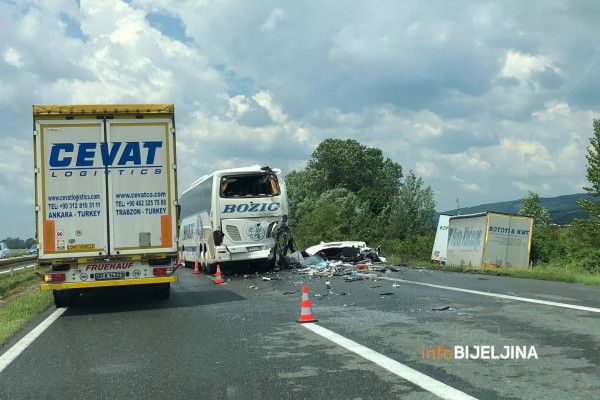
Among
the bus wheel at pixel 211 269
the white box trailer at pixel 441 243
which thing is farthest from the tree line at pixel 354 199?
the bus wheel at pixel 211 269

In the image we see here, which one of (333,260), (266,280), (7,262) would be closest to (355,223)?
(7,262)

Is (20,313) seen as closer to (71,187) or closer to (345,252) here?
(71,187)

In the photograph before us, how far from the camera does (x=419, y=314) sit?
920 centimetres

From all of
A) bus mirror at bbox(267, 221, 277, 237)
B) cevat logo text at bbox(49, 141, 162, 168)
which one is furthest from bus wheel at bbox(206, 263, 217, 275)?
cevat logo text at bbox(49, 141, 162, 168)

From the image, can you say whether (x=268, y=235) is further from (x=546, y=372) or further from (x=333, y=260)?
(x=546, y=372)

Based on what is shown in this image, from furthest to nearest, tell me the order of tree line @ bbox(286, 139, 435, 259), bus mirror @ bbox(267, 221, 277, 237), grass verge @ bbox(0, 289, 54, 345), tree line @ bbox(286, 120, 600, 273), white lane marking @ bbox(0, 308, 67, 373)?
1. tree line @ bbox(286, 139, 435, 259)
2. tree line @ bbox(286, 120, 600, 273)
3. bus mirror @ bbox(267, 221, 277, 237)
4. grass verge @ bbox(0, 289, 54, 345)
5. white lane marking @ bbox(0, 308, 67, 373)

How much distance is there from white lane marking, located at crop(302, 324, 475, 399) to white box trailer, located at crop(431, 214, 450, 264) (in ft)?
100

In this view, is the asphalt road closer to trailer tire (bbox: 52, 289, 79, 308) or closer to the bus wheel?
trailer tire (bbox: 52, 289, 79, 308)

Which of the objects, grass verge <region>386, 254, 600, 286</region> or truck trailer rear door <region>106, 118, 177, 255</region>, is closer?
truck trailer rear door <region>106, 118, 177, 255</region>

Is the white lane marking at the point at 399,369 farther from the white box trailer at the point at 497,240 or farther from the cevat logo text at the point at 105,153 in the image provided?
the white box trailer at the point at 497,240

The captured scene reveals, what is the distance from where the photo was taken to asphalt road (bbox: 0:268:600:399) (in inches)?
203

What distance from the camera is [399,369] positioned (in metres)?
5.65

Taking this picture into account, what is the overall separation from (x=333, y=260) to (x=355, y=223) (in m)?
40.3

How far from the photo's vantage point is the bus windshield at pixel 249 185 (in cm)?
2108
